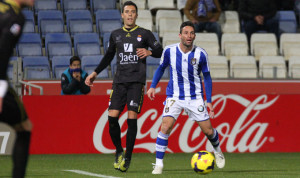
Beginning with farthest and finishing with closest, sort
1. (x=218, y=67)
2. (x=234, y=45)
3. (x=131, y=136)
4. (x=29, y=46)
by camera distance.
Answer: (x=234, y=45) < (x=29, y=46) < (x=218, y=67) < (x=131, y=136)

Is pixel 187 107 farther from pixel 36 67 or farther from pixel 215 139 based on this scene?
pixel 36 67

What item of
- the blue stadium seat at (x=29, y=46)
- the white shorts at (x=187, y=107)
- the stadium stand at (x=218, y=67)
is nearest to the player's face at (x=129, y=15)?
the white shorts at (x=187, y=107)

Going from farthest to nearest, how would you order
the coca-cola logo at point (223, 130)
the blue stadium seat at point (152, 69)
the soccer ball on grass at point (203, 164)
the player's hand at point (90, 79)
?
1. the blue stadium seat at point (152, 69)
2. the coca-cola logo at point (223, 130)
3. the player's hand at point (90, 79)
4. the soccer ball on grass at point (203, 164)

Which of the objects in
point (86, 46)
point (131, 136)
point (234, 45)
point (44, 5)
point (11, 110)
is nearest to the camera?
point (11, 110)

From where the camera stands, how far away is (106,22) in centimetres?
1611

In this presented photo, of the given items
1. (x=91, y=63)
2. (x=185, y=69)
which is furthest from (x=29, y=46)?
(x=185, y=69)

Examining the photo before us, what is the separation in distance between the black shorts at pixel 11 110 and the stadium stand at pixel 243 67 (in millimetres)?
9129

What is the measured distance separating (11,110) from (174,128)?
24.9 ft

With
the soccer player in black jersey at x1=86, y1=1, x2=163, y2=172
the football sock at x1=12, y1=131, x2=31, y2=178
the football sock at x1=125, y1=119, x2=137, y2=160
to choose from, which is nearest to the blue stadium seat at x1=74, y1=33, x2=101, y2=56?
the soccer player in black jersey at x1=86, y1=1, x2=163, y2=172

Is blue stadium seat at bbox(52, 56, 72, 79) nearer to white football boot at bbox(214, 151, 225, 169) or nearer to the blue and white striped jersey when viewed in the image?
the blue and white striped jersey

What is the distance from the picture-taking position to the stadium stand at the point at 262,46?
15.9 m

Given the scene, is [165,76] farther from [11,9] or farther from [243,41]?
[11,9]

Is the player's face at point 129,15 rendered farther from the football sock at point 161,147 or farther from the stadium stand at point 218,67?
the stadium stand at point 218,67

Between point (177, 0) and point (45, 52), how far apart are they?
4.02 meters
